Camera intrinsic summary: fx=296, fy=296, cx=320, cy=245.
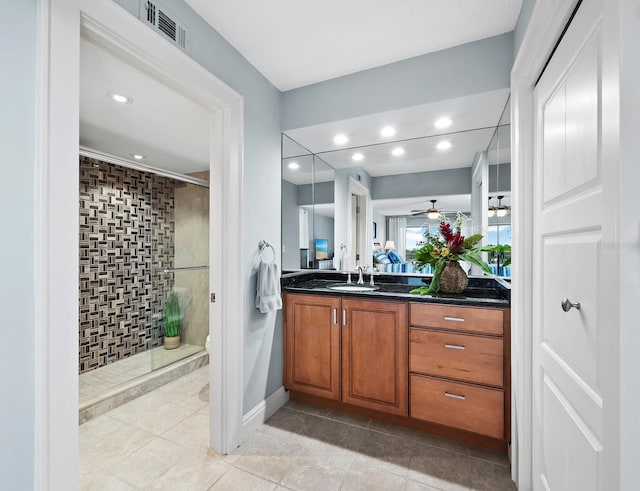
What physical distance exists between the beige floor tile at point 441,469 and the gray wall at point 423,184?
1830mm

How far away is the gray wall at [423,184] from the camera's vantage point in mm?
2408


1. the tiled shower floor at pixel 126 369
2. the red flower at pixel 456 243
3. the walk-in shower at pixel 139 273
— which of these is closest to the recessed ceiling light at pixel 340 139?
the red flower at pixel 456 243

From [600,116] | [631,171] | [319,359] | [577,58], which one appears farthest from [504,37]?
[319,359]

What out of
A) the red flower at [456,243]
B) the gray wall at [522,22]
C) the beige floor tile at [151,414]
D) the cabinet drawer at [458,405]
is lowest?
the beige floor tile at [151,414]

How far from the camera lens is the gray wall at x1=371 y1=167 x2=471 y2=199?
7.90ft

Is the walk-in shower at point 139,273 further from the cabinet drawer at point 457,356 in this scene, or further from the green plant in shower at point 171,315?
the cabinet drawer at point 457,356

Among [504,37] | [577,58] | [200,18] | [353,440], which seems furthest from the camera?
[353,440]

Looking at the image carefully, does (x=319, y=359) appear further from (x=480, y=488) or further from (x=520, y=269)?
(x=520, y=269)

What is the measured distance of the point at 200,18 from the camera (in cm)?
161

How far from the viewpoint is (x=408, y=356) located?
191cm

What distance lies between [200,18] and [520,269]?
214 cm

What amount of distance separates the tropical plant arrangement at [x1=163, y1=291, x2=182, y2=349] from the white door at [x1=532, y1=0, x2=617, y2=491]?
3.22 meters

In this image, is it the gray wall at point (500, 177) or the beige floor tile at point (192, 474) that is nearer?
the beige floor tile at point (192, 474)

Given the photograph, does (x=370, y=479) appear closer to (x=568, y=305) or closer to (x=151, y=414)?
(x=568, y=305)
